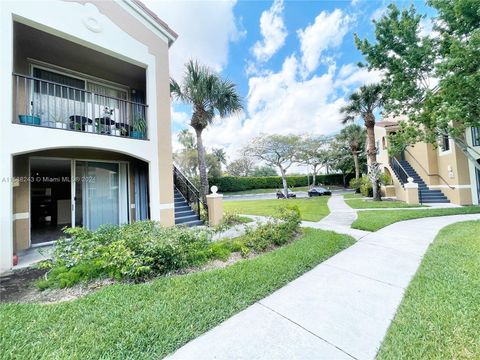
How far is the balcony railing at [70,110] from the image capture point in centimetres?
594

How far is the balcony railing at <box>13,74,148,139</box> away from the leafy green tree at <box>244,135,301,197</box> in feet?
70.9

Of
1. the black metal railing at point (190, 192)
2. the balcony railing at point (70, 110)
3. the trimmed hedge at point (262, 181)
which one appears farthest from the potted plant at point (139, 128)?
the trimmed hedge at point (262, 181)

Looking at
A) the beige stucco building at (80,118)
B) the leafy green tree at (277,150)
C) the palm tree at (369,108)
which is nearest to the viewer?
the beige stucco building at (80,118)

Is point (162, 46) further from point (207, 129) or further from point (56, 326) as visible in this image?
point (56, 326)

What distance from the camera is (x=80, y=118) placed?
22.1ft

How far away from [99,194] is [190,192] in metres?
3.55

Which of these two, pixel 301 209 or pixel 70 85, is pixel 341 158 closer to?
pixel 301 209

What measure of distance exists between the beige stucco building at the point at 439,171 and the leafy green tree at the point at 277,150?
35.5ft

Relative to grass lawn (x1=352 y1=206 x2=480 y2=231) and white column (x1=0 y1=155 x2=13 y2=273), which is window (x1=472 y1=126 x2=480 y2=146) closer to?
grass lawn (x1=352 y1=206 x2=480 y2=231)

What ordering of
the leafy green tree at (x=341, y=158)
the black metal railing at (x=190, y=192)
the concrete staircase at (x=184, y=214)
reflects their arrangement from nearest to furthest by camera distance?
the concrete staircase at (x=184, y=214) → the black metal railing at (x=190, y=192) → the leafy green tree at (x=341, y=158)

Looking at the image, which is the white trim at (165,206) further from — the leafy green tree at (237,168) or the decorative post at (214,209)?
the leafy green tree at (237,168)

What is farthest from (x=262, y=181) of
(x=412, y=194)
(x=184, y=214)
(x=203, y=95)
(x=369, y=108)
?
(x=184, y=214)

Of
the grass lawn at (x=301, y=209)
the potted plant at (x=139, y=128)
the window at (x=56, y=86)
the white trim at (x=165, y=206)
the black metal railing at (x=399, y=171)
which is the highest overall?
the window at (x=56, y=86)

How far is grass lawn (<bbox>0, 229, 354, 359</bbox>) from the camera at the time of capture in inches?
84.8
